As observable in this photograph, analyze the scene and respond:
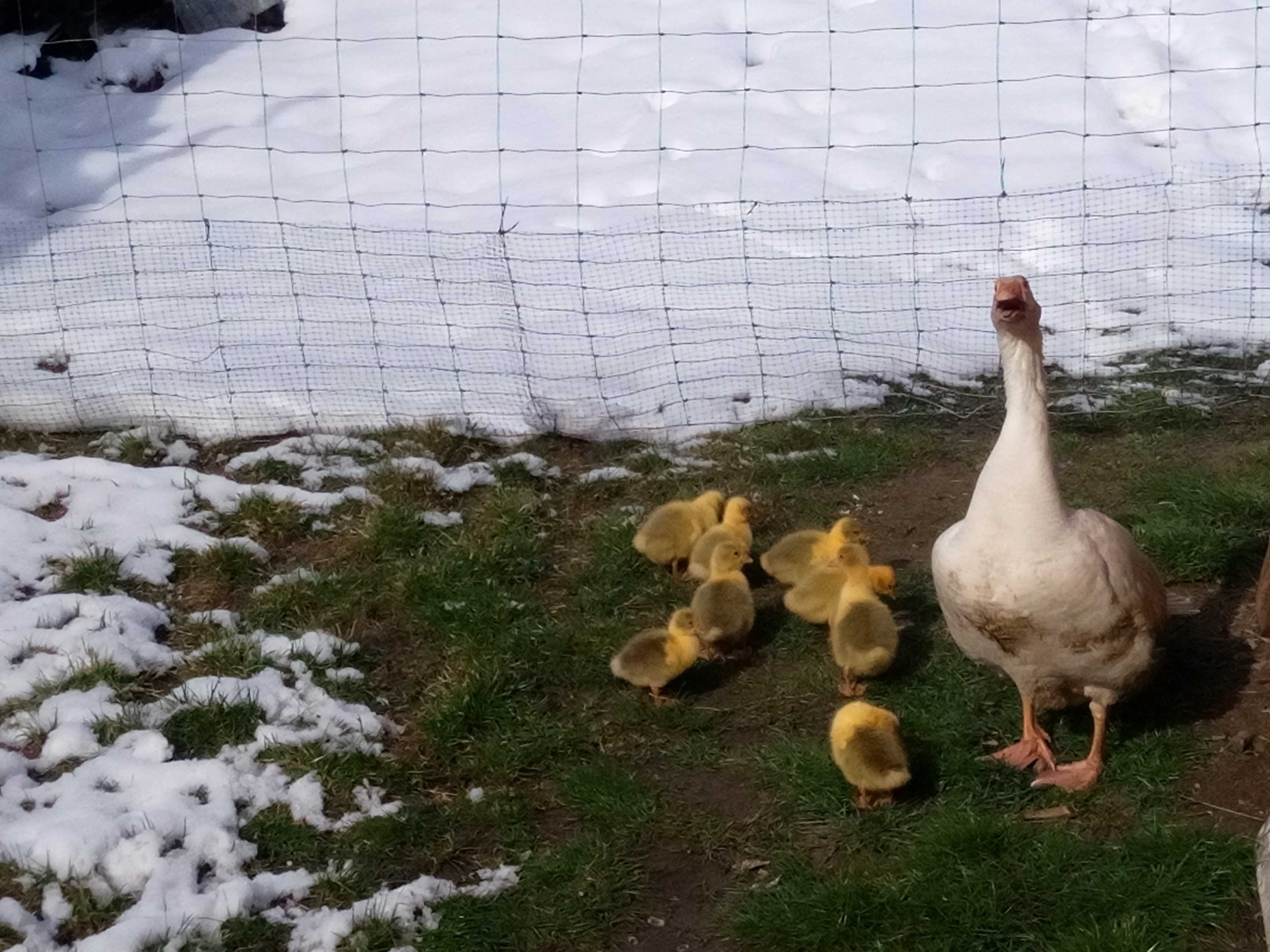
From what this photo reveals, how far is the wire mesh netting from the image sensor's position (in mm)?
7074

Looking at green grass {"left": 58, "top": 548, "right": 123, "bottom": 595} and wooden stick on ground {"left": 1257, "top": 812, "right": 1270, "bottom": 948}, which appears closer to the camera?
wooden stick on ground {"left": 1257, "top": 812, "right": 1270, "bottom": 948}

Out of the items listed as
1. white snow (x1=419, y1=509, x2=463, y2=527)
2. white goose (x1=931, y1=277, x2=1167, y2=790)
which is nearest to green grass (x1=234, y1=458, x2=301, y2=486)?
white snow (x1=419, y1=509, x2=463, y2=527)

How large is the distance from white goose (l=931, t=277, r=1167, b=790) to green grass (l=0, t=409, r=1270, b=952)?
444mm

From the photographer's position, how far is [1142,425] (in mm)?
6520

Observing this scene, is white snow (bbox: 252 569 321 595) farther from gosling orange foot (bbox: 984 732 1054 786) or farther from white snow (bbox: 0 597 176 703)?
gosling orange foot (bbox: 984 732 1054 786)

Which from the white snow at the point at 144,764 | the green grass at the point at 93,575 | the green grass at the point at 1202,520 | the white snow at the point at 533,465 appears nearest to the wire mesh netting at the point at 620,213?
the white snow at the point at 533,465

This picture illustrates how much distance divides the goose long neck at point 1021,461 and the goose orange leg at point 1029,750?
2.43ft

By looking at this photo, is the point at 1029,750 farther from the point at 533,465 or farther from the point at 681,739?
the point at 533,465

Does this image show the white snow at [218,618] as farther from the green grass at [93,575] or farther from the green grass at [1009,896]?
the green grass at [1009,896]

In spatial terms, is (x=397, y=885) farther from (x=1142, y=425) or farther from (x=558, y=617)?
(x=1142, y=425)

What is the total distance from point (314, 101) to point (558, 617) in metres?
6.45

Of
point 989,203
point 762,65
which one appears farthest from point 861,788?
point 762,65

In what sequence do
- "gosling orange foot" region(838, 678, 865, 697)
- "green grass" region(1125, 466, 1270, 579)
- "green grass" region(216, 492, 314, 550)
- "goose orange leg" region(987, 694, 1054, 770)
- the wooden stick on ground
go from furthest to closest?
1. "green grass" region(216, 492, 314, 550)
2. "green grass" region(1125, 466, 1270, 579)
3. "gosling orange foot" region(838, 678, 865, 697)
4. "goose orange leg" region(987, 694, 1054, 770)
5. the wooden stick on ground

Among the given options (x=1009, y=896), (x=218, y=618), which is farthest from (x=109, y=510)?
(x=1009, y=896)
